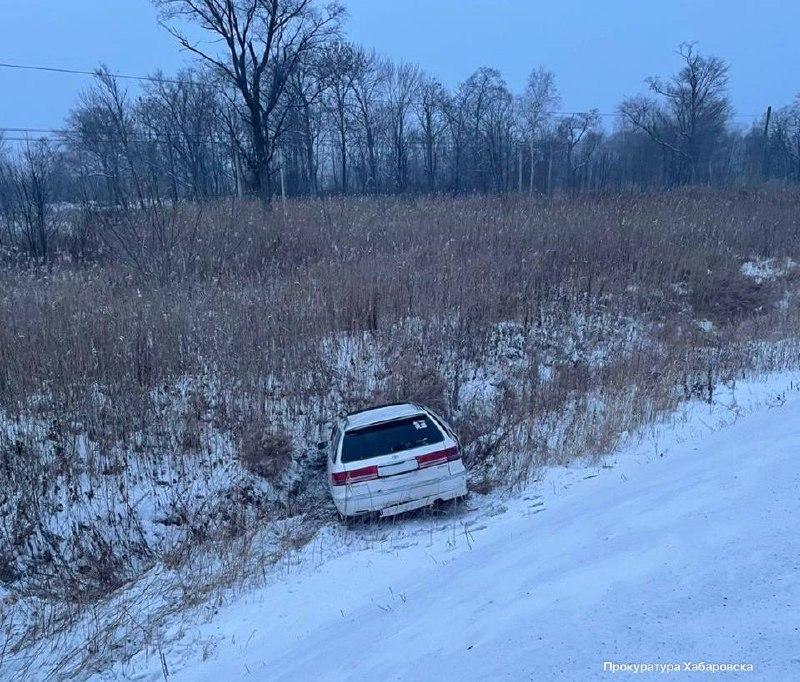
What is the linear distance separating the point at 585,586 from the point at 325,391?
5591 millimetres

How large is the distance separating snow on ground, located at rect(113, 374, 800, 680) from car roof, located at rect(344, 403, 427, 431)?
1035 mm

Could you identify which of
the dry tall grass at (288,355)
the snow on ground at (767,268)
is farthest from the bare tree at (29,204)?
the snow on ground at (767,268)

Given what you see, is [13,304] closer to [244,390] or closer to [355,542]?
[244,390]

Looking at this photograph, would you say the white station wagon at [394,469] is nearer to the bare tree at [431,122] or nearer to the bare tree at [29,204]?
the bare tree at [29,204]

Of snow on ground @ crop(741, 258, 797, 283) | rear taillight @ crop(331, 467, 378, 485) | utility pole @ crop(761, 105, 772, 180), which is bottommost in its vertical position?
rear taillight @ crop(331, 467, 378, 485)

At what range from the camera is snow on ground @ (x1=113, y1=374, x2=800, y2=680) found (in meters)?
2.58

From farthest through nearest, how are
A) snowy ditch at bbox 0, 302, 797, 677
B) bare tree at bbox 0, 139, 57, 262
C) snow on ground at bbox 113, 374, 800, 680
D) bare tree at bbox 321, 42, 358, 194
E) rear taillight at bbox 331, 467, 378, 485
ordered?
bare tree at bbox 321, 42, 358, 194 → bare tree at bbox 0, 139, 57, 262 → rear taillight at bbox 331, 467, 378, 485 → snowy ditch at bbox 0, 302, 797, 677 → snow on ground at bbox 113, 374, 800, 680

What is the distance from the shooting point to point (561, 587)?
315 cm

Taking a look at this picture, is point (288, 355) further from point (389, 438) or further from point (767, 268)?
point (767, 268)

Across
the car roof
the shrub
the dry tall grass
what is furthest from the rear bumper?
the shrub

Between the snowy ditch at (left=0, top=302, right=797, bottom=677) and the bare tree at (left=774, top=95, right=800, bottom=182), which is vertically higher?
the bare tree at (left=774, top=95, right=800, bottom=182)

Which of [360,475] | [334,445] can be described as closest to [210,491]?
[334,445]

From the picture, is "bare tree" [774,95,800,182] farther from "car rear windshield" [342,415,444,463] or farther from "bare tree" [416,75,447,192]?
"car rear windshield" [342,415,444,463]

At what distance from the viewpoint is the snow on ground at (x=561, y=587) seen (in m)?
2.58
